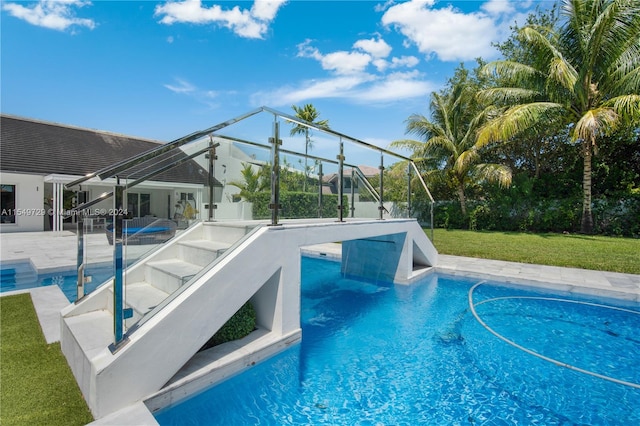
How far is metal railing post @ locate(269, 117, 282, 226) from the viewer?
4164mm

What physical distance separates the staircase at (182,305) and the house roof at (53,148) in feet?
36.0

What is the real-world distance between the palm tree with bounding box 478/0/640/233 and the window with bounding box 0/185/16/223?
21203mm

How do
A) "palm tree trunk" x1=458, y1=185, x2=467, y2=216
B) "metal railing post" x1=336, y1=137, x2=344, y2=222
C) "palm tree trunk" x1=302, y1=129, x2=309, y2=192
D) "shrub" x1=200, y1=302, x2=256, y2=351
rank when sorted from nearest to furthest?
"shrub" x1=200, y1=302, x2=256, y2=351
"palm tree trunk" x1=302, y1=129, x2=309, y2=192
"metal railing post" x1=336, y1=137, x2=344, y2=222
"palm tree trunk" x1=458, y1=185, x2=467, y2=216

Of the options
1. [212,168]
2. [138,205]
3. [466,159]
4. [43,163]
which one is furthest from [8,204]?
[466,159]

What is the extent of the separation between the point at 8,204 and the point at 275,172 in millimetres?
17145

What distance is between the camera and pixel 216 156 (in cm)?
525

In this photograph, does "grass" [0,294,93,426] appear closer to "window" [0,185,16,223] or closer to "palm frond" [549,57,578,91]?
"window" [0,185,16,223]

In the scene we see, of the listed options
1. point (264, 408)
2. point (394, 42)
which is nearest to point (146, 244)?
point (264, 408)

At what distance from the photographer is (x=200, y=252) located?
3.91 metres

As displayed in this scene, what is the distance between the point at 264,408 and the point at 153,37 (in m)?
10.9

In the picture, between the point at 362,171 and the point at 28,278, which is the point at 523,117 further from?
the point at 28,278

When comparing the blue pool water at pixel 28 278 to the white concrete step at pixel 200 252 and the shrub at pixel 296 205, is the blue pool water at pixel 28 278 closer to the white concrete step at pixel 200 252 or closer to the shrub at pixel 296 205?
the white concrete step at pixel 200 252

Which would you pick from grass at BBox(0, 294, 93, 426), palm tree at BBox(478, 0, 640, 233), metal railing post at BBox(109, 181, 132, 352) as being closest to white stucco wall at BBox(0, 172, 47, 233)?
grass at BBox(0, 294, 93, 426)

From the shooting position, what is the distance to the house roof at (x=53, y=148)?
14484 millimetres
